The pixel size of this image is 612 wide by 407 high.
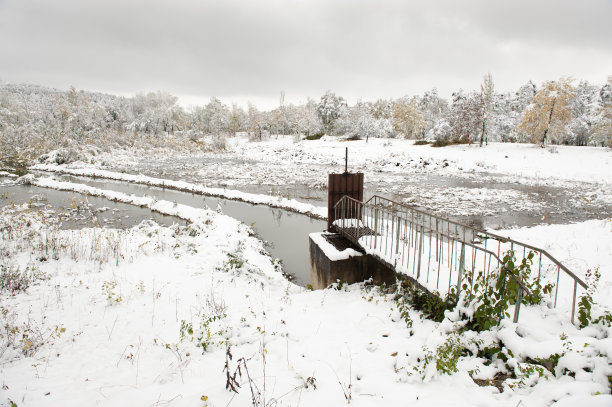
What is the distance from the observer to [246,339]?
4.92m

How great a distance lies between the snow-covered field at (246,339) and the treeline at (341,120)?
3779 cm

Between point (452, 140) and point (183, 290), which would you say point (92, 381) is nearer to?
point (183, 290)

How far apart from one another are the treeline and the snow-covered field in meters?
37.8

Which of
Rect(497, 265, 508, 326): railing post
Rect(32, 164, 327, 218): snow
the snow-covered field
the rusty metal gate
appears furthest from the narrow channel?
Rect(497, 265, 508, 326): railing post

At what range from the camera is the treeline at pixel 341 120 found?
3944cm

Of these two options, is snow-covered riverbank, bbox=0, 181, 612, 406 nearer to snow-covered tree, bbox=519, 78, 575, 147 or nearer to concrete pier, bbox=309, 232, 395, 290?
concrete pier, bbox=309, 232, 395, 290

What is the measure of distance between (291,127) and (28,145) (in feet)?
215

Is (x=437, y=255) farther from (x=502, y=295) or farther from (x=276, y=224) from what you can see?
(x=276, y=224)

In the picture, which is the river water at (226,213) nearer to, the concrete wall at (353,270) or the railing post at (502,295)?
the concrete wall at (353,270)

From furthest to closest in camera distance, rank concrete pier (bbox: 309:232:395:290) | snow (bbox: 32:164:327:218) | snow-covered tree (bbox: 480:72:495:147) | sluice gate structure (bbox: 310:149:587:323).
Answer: snow-covered tree (bbox: 480:72:495:147) < snow (bbox: 32:164:327:218) < concrete pier (bbox: 309:232:395:290) < sluice gate structure (bbox: 310:149:587:323)

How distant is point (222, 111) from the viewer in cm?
9950

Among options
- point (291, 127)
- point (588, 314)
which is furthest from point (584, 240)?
point (291, 127)

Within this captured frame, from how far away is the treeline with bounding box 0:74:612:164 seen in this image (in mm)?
39438

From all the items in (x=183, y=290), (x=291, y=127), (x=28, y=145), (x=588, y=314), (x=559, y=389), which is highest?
(x=291, y=127)
